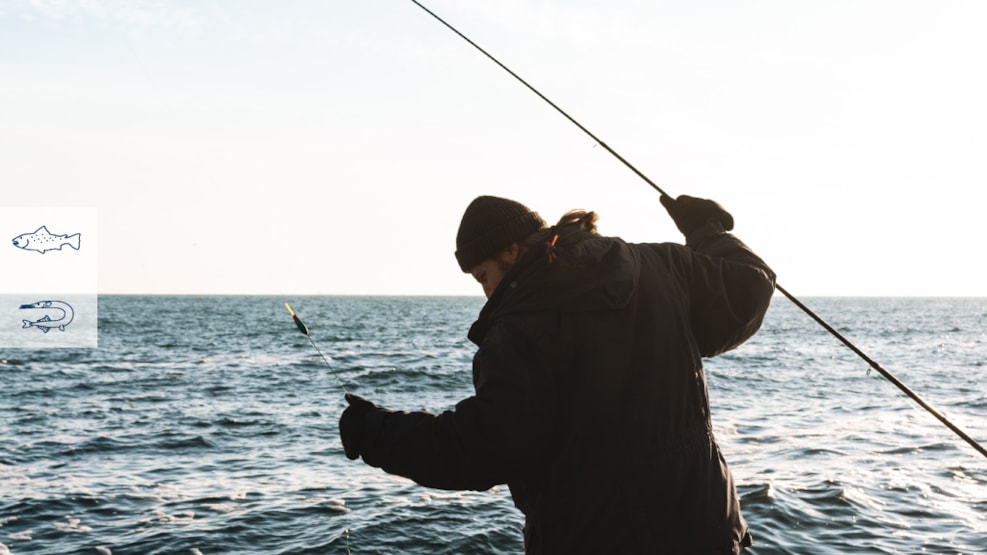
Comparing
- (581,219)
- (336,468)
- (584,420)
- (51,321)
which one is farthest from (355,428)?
(51,321)

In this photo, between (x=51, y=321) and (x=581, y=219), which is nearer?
(x=581, y=219)

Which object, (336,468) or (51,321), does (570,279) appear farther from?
(51,321)

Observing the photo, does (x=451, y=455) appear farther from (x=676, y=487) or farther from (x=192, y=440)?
(x=192, y=440)

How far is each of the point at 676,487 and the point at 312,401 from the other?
58.1ft

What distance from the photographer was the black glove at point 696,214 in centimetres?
339

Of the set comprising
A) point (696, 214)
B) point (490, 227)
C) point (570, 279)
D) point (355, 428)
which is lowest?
point (355, 428)

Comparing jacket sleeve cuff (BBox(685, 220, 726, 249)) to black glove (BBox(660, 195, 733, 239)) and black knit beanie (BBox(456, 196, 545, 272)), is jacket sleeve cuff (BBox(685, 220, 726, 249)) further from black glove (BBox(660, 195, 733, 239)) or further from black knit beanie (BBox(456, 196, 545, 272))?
black knit beanie (BBox(456, 196, 545, 272))

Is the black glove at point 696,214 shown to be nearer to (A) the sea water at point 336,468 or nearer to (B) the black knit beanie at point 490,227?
(B) the black knit beanie at point 490,227

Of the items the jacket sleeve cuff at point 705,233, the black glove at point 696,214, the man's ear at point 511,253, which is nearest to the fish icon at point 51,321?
the black glove at point 696,214

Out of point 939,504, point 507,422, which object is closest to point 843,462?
point 939,504

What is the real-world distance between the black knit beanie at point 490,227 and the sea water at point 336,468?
21.9ft

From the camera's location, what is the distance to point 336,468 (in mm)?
12375

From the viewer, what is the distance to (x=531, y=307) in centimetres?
227

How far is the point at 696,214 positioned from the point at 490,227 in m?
1.15
